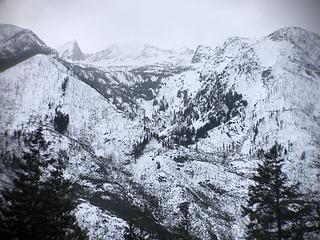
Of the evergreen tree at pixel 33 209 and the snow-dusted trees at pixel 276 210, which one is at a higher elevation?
the snow-dusted trees at pixel 276 210

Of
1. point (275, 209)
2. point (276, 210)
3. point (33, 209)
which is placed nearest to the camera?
point (276, 210)

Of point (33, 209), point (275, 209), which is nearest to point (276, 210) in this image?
point (275, 209)

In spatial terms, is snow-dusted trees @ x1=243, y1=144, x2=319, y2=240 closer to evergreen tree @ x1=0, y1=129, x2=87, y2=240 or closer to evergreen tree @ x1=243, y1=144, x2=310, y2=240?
evergreen tree @ x1=243, y1=144, x2=310, y2=240

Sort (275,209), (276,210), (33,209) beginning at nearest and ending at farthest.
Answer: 1. (276,210)
2. (275,209)
3. (33,209)

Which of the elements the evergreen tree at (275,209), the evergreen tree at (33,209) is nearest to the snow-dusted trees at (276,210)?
the evergreen tree at (275,209)

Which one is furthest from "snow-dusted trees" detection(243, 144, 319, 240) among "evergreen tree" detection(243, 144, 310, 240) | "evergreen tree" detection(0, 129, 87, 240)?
"evergreen tree" detection(0, 129, 87, 240)

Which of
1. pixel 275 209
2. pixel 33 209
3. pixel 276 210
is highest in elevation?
pixel 275 209

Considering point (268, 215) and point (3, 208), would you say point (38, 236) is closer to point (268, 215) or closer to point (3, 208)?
point (3, 208)

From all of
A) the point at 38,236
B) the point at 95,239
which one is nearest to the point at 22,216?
the point at 38,236

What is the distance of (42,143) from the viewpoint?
42.4 m

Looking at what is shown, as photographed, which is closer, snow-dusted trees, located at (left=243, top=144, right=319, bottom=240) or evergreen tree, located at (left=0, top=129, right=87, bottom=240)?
snow-dusted trees, located at (left=243, top=144, right=319, bottom=240)

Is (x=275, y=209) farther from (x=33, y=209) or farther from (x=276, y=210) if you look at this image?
Result: (x=33, y=209)

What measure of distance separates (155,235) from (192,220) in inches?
852

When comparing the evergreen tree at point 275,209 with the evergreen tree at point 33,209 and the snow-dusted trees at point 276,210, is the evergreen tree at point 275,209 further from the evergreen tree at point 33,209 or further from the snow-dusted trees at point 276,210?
the evergreen tree at point 33,209
